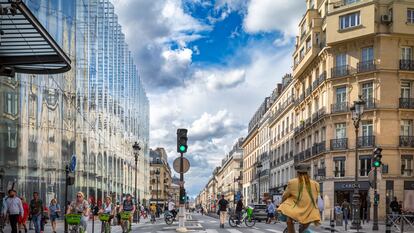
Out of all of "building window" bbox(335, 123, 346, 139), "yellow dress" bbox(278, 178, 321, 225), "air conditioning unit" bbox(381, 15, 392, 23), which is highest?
"air conditioning unit" bbox(381, 15, 392, 23)

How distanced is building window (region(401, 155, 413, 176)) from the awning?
1355 inches

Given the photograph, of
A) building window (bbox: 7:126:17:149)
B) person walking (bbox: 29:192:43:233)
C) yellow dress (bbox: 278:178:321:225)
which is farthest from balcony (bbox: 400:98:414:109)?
yellow dress (bbox: 278:178:321:225)

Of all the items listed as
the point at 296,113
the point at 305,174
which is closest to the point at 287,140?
the point at 296,113

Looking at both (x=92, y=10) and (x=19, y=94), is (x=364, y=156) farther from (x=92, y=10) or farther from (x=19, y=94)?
(x=19, y=94)

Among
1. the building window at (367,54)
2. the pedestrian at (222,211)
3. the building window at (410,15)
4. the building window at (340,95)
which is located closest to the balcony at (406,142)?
the building window at (340,95)

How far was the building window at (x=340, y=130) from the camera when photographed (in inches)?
1845

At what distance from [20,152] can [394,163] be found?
29518 millimetres

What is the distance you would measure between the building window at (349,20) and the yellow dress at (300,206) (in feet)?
133

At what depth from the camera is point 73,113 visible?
1403 inches

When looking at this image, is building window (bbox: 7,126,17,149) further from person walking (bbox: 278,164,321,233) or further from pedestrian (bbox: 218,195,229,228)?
person walking (bbox: 278,164,321,233)

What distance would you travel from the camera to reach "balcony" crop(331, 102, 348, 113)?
46562 mm

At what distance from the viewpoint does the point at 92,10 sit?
44.1 m

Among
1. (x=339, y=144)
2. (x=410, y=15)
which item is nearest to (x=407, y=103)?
(x=339, y=144)

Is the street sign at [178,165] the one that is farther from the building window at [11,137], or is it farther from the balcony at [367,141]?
the balcony at [367,141]
